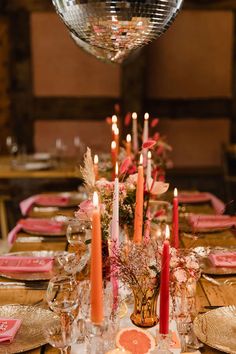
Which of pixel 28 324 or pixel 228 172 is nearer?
pixel 28 324

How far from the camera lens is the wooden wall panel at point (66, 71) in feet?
17.6

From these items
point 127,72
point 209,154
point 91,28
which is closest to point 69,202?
point 91,28

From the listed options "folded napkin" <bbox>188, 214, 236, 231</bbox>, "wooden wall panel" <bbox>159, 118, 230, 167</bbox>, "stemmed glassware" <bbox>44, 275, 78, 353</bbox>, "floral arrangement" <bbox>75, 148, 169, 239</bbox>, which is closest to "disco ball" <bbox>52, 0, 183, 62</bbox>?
"floral arrangement" <bbox>75, 148, 169, 239</bbox>

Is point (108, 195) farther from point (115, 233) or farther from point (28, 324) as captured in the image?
point (28, 324)

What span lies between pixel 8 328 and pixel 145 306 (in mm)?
395

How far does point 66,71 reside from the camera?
17.7ft

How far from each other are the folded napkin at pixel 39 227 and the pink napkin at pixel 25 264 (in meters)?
0.44

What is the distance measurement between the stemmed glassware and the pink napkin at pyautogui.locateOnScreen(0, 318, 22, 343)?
0.41 ft

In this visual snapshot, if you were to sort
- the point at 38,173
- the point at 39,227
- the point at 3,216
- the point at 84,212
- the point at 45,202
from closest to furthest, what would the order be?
the point at 84,212 < the point at 39,227 < the point at 45,202 < the point at 38,173 < the point at 3,216

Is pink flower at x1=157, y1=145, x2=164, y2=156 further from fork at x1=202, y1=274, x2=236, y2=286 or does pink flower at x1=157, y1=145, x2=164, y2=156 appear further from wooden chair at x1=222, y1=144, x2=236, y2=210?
wooden chair at x1=222, y1=144, x2=236, y2=210

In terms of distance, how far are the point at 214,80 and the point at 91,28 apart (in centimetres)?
390

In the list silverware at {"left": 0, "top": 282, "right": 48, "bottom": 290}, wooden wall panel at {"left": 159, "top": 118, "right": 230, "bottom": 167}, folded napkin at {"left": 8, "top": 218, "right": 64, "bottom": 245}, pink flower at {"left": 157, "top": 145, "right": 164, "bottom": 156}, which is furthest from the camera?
wooden wall panel at {"left": 159, "top": 118, "right": 230, "bottom": 167}

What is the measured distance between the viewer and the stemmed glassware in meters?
1.41

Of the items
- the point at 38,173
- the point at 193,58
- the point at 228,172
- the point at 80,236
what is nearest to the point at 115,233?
the point at 80,236
